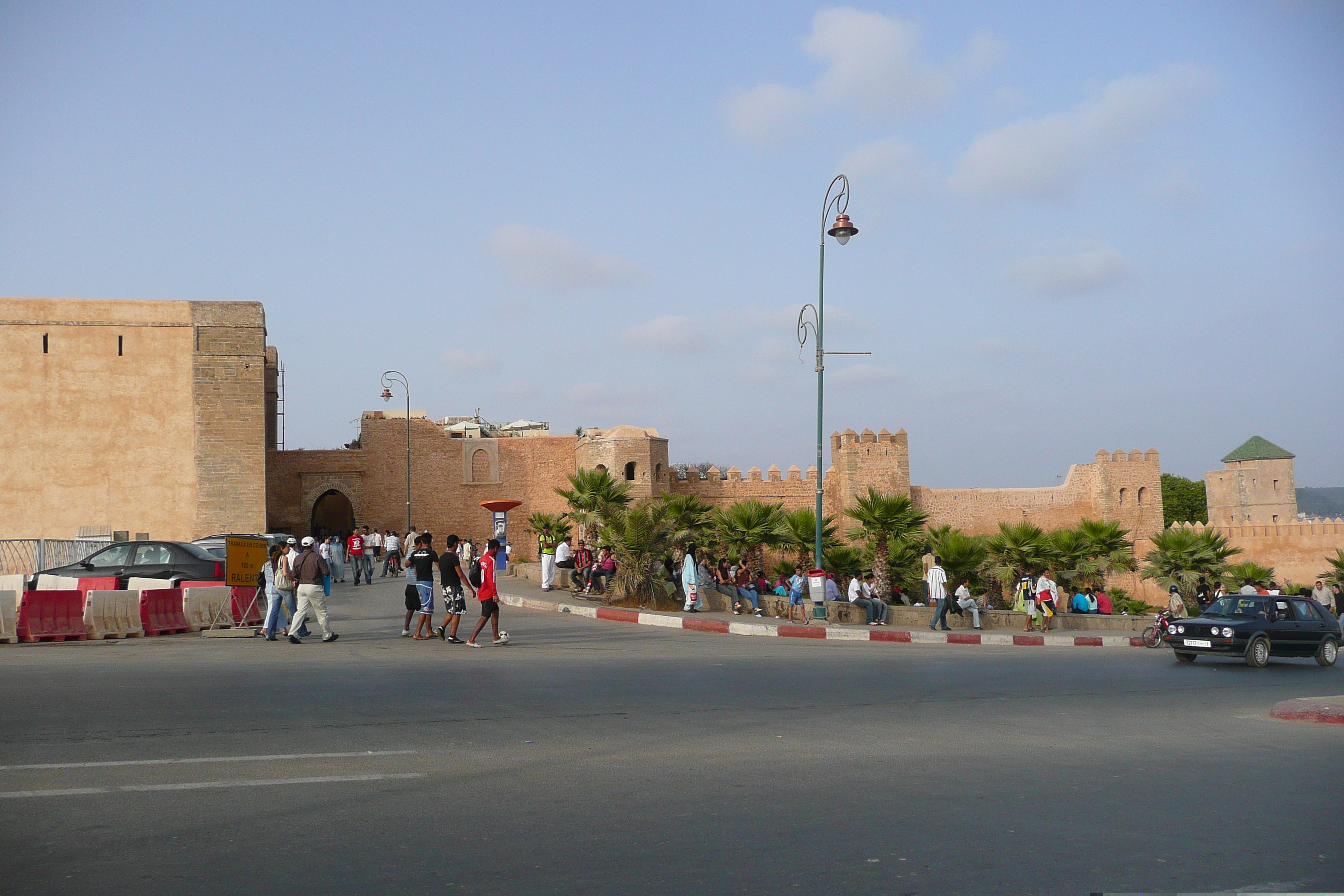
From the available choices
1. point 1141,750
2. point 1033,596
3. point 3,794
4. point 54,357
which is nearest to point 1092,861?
point 1141,750

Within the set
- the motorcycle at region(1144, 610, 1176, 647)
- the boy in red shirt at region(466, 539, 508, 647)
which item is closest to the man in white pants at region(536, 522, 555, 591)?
the boy in red shirt at region(466, 539, 508, 647)

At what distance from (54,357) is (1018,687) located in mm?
33295

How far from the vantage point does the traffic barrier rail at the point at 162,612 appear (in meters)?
14.6

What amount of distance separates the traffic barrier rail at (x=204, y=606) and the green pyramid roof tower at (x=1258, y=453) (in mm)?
73915

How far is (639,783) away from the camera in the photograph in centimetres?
583

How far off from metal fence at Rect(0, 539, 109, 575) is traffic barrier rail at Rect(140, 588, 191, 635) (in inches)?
181

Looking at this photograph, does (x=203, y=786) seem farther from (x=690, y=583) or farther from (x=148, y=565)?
(x=690, y=583)

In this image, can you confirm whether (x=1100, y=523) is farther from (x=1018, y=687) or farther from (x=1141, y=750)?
(x=1141, y=750)

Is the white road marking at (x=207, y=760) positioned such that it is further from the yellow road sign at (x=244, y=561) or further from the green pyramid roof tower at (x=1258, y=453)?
the green pyramid roof tower at (x=1258, y=453)

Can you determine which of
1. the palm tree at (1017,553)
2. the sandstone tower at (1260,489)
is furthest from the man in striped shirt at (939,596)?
the sandstone tower at (1260,489)

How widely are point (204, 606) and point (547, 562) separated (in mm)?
8569

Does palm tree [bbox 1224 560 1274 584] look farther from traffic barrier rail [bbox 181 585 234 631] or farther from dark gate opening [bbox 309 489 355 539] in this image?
dark gate opening [bbox 309 489 355 539]

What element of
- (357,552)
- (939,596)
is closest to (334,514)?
(357,552)

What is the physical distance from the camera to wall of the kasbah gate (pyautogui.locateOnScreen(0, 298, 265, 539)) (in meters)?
32.8
